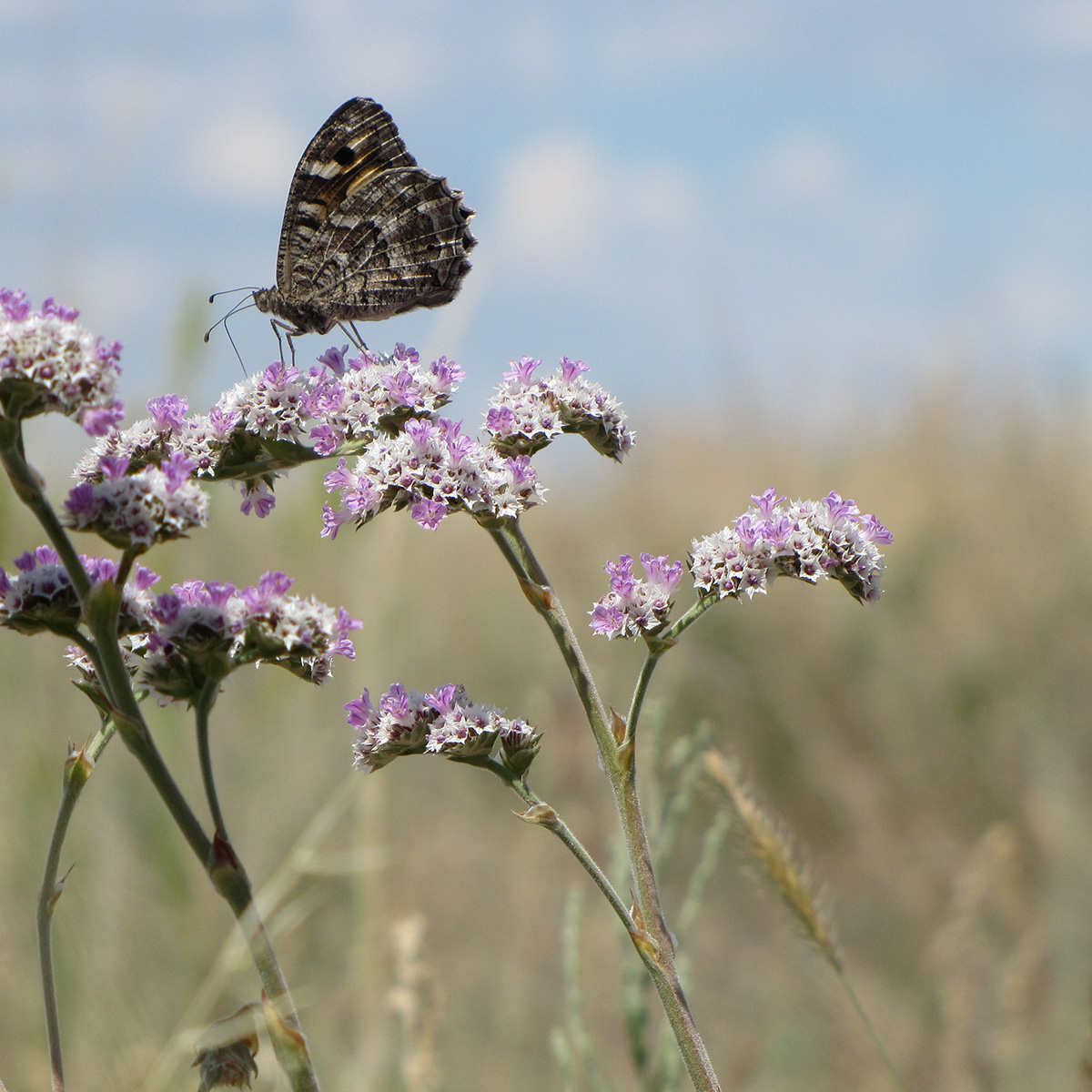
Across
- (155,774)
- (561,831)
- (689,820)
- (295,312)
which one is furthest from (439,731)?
(689,820)

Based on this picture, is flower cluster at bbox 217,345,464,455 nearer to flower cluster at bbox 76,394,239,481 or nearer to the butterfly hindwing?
flower cluster at bbox 76,394,239,481

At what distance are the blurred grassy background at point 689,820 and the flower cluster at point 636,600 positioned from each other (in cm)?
78

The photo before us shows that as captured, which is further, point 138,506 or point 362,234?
point 362,234

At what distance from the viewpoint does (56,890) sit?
6.50 feet

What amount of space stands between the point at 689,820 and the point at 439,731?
7451 mm

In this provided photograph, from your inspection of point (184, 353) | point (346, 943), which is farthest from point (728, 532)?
point (346, 943)

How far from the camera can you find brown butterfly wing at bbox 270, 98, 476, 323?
4.18 metres

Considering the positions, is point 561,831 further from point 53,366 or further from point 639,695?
point 53,366

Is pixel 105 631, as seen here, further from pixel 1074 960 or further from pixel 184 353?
pixel 1074 960

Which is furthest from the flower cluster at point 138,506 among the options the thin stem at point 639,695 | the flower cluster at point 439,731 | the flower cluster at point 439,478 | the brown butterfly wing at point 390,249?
the brown butterfly wing at point 390,249

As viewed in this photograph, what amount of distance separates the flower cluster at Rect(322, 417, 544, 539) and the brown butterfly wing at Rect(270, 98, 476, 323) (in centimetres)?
205

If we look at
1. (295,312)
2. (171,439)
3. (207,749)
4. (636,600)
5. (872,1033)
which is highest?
(295,312)

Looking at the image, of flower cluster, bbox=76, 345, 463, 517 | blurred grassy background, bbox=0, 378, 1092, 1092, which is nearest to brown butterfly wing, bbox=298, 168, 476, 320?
blurred grassy background, bbox=0, 378, 1092, 1092

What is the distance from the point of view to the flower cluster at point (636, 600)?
2.22 m
